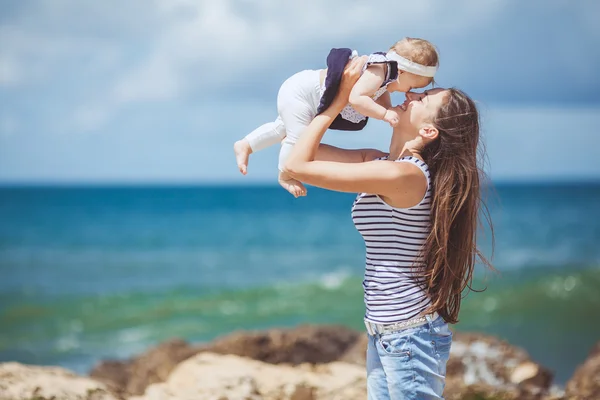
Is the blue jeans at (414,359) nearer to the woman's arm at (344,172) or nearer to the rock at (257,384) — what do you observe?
the woman's arm at (344,172)

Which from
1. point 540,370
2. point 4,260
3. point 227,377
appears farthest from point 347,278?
point 227,377

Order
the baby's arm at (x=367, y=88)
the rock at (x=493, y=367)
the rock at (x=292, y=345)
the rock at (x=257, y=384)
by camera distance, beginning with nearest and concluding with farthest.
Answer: the baby's arm at (x=367, y=88) → the rock at (x=257, y=384) → the rock at (x=493, y=367) → the rock at (x=292, y=345)

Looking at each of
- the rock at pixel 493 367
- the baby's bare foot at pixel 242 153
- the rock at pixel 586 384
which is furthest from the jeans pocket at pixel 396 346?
the rock at pixel 493 367

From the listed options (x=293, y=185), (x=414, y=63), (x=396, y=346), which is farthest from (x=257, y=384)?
(x=414, y=63)

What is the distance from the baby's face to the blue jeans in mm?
804

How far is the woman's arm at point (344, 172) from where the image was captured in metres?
2.39

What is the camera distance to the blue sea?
12766 mm

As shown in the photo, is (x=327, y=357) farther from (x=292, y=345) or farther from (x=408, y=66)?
(x=408, y=66)

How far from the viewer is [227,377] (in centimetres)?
413

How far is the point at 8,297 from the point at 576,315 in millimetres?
11552

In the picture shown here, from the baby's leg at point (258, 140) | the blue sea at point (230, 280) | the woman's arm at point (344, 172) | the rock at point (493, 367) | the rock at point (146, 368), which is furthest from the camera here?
the blue sea at point (230, 280)

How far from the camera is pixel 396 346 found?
2.45m

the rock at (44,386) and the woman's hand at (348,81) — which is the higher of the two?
the woman's hand at (348,81)

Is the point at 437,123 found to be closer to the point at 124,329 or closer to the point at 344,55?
the point at 344,55
